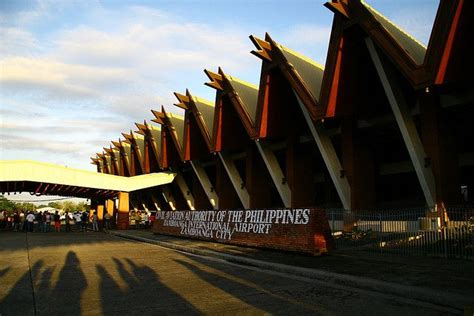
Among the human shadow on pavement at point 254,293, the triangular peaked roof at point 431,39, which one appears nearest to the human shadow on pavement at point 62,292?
the human shadow on pavement at point 254,293

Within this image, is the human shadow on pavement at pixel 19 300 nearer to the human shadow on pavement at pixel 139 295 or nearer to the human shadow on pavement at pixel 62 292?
the human shadow on pavement at pixel 62 292

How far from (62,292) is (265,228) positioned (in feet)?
27.7

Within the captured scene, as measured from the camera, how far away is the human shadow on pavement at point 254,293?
20.5 feet

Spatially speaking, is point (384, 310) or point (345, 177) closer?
point (384, 310)

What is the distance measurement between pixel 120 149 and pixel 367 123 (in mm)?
42816

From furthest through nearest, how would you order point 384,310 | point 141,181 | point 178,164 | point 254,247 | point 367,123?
point 178,164 < point 141,181 < point 367,123 < point 254,247 < point 384,310

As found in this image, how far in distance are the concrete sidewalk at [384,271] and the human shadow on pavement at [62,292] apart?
184 inches

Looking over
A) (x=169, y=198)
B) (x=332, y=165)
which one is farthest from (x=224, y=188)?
(x=169, y=198)

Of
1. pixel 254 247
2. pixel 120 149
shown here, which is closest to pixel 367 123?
pixel 254 247

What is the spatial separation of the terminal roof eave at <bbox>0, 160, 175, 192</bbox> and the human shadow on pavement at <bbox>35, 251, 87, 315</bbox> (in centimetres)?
2285

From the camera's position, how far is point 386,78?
20.9m

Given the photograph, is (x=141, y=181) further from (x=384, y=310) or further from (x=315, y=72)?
(x=384, y=310)

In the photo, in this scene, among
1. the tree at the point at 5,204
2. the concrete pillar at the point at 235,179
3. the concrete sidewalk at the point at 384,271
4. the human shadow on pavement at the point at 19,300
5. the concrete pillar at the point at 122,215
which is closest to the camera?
the human shadow on pavement at the point at 19,300

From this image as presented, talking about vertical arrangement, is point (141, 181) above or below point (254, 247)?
above
